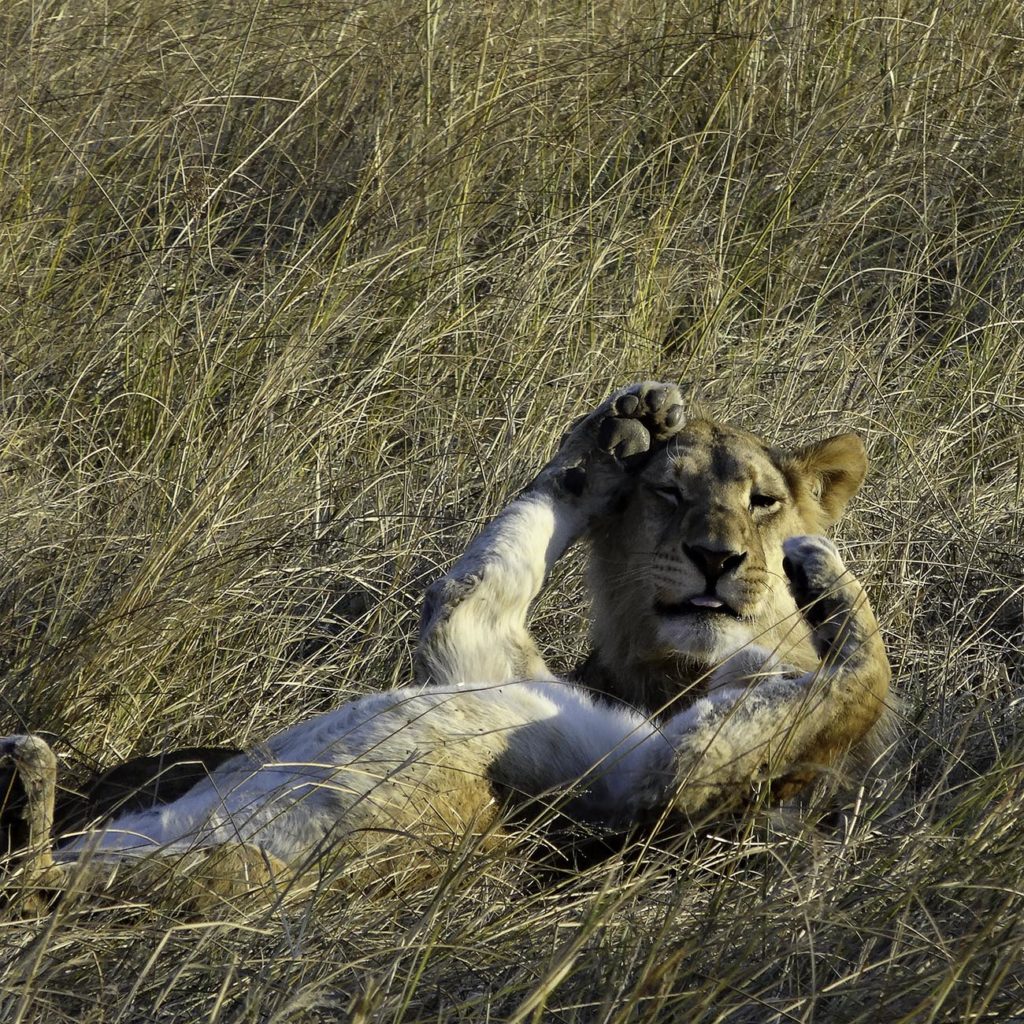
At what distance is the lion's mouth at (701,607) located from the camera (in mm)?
3746

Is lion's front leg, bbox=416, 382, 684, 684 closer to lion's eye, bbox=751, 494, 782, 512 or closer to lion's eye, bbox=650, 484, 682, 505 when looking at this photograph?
lion's eye, bbox=650, 484, 682, 505

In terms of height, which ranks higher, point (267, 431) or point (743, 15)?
point (743, 15)

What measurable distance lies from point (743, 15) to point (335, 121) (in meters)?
1.64

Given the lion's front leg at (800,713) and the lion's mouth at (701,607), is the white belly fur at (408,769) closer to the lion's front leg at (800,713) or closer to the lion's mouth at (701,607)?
the lion's front leg at (800,713)

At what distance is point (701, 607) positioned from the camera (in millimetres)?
3762

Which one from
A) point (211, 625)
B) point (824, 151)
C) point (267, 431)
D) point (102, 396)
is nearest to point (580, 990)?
point (211, 625)

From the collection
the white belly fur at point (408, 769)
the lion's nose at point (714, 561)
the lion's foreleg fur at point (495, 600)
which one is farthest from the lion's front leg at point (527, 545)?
the lion's nose at point (714, 561)

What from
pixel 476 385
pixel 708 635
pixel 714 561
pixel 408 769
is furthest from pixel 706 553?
pixel 476 385

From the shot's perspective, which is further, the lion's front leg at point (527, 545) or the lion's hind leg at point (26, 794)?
the lion's front leg at point (527, 545)

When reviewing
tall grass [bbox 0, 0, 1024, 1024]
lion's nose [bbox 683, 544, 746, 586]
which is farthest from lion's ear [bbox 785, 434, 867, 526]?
lion's nose [bbox 683, 544, 746, 586]

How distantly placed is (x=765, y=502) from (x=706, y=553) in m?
0.31

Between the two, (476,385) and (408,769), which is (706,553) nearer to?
(408,769)

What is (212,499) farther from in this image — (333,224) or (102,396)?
(333,224)

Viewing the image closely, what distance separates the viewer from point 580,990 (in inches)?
97.3
